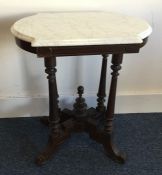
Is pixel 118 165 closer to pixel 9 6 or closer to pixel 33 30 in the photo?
pixel 33 30

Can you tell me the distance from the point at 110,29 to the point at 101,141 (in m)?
0.62

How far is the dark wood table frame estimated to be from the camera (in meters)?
1.02

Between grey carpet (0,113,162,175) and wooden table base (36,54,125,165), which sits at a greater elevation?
wooden table base (36,54,125,165)

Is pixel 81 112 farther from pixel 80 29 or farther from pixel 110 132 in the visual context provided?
pixel 80 29

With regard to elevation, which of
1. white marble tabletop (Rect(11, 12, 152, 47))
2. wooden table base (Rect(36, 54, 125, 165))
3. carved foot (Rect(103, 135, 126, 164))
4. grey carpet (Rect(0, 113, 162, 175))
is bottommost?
grey carpet (Rect(0, 113, 162, 175))

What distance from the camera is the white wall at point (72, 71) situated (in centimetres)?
139

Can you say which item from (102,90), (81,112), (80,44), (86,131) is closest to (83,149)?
(86,131)

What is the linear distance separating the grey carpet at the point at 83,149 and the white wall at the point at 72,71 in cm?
10

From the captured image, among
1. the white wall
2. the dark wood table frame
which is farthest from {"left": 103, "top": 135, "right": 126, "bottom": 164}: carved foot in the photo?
the white wall

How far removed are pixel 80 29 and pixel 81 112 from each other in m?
0.55

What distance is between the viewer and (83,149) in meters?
1.46

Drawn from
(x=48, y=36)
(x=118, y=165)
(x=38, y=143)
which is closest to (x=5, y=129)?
(x=38, y=143)

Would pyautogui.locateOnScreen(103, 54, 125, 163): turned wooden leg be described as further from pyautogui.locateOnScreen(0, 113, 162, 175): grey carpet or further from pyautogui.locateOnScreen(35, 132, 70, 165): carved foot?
pyautogui.locateOnScreen(35, 132, 70, 165): carved foot

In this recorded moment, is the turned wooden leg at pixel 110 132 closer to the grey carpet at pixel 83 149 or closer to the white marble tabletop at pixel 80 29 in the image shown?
the grey carpet at pixel 83 149
